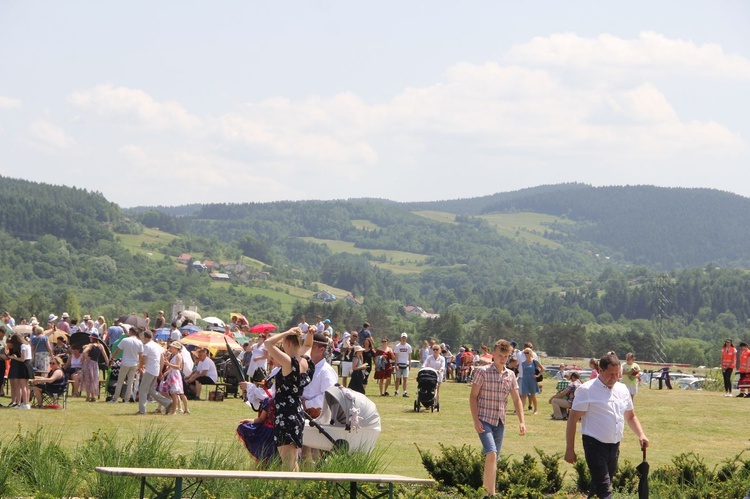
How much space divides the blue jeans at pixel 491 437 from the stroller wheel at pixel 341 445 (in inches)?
51.1

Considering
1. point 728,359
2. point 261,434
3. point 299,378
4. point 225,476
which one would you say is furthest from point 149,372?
point 728,359

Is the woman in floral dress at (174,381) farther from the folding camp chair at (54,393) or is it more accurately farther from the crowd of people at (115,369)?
the folding camp chair at (54,393)

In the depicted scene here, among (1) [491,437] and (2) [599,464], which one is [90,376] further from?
(2) [599,464]

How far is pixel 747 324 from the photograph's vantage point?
6727 inches

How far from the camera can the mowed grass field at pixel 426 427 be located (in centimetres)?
1406

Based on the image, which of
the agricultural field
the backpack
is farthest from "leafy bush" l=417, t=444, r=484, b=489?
the agricultural field

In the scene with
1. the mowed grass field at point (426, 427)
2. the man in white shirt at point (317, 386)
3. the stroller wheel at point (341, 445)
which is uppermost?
the man in white shirt at point (317, 386)

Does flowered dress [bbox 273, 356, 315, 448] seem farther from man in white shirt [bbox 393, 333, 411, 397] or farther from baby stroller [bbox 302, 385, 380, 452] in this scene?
man in white shirt [bbox 393, 333, 411, 397]

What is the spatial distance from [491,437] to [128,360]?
→ 11.2m

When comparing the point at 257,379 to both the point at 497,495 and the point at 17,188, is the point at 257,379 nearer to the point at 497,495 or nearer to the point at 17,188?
the point at 497,495

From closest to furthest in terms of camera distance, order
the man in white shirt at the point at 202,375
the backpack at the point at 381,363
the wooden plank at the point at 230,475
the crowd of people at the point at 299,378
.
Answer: the wooden plank at the point at 230,475 < the crowd of people at the point at 299,378 < the man in white shirt at the point at 202,375 < the backpack at the point at 381,363

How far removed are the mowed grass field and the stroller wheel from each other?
93cm

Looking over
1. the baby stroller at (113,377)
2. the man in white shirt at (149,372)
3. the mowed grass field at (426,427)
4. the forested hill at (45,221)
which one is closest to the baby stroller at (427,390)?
the mowed grass field at (426,427)

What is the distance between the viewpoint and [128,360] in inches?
768
